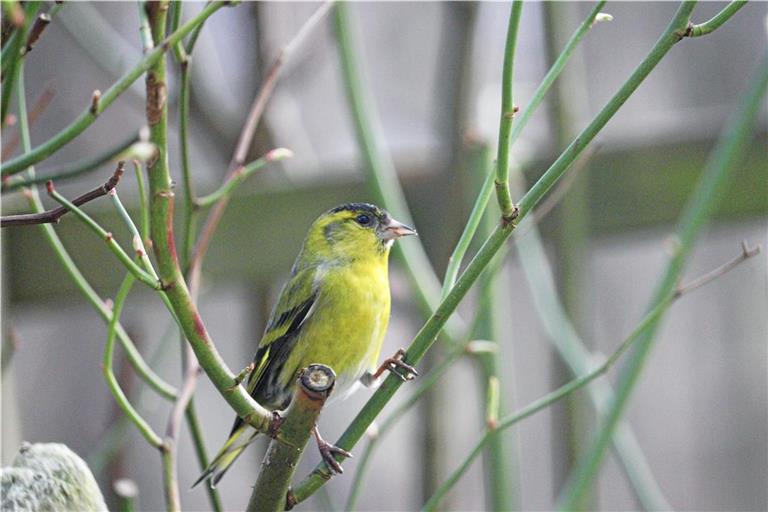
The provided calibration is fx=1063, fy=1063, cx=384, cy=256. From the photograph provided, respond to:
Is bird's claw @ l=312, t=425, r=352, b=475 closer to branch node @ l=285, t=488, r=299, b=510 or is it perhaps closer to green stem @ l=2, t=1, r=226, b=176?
branch node @ l=285, t=488, r=299, b=510

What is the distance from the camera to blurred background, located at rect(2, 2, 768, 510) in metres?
2.06

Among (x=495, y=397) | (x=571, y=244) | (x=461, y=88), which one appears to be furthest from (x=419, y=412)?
(x=495, y=397)

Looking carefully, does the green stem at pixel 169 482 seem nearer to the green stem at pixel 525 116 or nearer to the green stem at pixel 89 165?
the green stem at pixel 525 116

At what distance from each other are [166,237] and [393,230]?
2.82ft

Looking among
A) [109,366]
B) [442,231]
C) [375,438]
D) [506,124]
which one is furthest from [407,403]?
[442,231]

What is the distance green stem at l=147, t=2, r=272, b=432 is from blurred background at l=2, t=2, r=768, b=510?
635 millimetres

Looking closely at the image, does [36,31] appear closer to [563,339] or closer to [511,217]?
[511,217]

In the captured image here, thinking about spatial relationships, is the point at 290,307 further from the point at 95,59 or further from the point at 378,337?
the point at 95,59

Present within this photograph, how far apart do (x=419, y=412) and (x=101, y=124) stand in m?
1.32

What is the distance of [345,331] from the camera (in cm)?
147

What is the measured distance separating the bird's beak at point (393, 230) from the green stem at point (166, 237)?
75 centimetres

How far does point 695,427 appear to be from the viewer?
312cm

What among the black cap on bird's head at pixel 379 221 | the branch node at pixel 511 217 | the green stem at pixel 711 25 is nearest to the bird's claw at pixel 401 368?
the branch node at pixel 511 217

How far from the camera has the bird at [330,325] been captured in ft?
4.69
